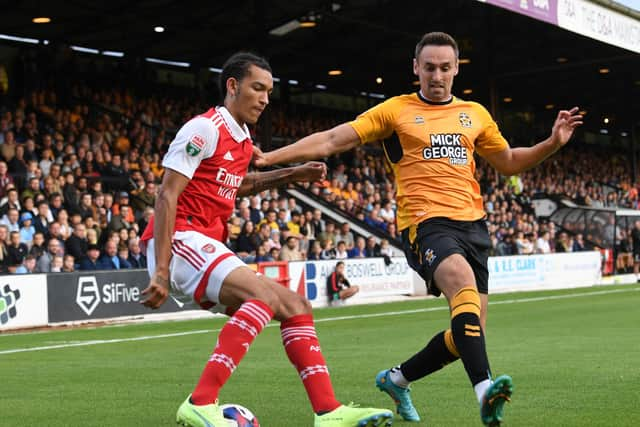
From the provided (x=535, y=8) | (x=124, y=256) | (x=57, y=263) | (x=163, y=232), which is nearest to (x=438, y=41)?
(x=163, y=232)

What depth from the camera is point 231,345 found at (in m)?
5.45

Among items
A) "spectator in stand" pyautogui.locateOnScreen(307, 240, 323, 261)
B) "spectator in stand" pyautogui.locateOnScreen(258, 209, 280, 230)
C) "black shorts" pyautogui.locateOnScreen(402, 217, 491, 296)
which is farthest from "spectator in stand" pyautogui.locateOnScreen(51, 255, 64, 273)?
"black shorts" pyautogui.locateOnScreen(402, 217, 491, 296)

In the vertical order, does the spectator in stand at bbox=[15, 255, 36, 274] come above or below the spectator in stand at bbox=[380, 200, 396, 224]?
below

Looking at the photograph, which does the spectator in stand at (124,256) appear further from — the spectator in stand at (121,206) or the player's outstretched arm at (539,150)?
the player's outstretched arm at (539,150)

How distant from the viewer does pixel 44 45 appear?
3262 centimetres

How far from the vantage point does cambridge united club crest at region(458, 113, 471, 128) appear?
6625mm

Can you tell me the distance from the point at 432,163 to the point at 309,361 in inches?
65.7

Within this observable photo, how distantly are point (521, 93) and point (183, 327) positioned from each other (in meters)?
36.0

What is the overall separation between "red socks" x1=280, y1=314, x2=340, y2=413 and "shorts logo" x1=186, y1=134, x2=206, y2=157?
3.49 ft

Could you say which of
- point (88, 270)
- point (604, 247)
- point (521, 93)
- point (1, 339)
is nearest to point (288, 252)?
point (88, 270)

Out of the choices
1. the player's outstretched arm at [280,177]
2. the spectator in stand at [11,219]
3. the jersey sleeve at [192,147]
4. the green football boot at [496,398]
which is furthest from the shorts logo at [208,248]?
the spectator in stand at [11,219]

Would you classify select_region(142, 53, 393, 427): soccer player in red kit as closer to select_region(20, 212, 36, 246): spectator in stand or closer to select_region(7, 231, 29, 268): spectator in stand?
select_region(7, 231, 29, 268): spectator in stand

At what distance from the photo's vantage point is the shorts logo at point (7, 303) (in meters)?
16.9

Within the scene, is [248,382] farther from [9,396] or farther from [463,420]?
[463,420]
